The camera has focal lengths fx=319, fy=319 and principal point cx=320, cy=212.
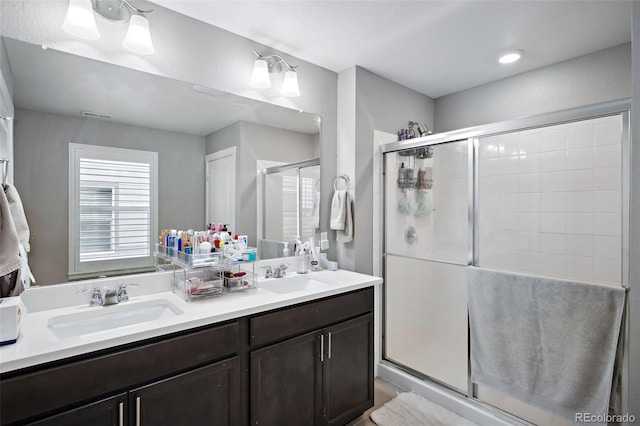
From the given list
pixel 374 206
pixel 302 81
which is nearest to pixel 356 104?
pixel 302 81

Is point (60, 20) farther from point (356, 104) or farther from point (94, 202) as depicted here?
point (356, 104)

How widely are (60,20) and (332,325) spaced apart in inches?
82.0

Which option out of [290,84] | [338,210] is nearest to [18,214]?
Result: [290,84]

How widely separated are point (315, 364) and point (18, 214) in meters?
1.60

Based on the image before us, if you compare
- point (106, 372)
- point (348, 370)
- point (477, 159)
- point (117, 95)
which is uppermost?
point (117, 95)

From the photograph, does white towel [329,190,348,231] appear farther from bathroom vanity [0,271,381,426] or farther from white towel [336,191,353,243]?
bathroom vanity [0,271,381,426]

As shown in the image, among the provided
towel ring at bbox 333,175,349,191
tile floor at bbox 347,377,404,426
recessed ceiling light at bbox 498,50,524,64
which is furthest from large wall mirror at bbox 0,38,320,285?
A: recessed ceiling light at bbox 498,50,524,64

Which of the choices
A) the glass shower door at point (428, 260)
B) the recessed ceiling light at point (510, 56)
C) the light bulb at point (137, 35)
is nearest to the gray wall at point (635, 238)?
the glass shower door at point (428, 260)

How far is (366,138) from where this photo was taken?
8.59 ft

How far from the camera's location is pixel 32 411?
40.4 inches

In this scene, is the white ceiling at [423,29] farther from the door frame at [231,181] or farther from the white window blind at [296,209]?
the white window blind at [296,209]

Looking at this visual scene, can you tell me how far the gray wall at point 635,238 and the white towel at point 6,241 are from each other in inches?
98.9

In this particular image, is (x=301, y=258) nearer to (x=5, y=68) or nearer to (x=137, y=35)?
(x=137, y=35)

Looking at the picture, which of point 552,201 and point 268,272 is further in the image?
point 268,272
